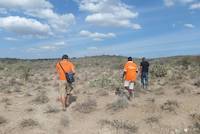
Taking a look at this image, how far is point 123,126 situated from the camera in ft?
43.1

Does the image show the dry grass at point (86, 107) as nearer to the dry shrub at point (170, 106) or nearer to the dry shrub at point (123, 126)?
the dry shrub at point (123, 126)

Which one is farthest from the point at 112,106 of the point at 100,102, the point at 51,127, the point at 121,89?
the point at 121,89

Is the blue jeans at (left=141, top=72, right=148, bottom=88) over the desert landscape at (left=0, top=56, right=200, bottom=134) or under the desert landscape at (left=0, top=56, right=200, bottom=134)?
over

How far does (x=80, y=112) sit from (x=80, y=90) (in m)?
6.99

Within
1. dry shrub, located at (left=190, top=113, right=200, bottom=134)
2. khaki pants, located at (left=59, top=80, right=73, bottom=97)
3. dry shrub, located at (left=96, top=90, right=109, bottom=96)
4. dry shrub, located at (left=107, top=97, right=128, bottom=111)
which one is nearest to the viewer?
dry shrub, located at (left=190, top=113, right=200, bottom=134)

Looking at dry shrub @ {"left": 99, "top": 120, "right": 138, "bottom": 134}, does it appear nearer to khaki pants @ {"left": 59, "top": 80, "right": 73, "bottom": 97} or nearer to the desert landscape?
the desert landscape

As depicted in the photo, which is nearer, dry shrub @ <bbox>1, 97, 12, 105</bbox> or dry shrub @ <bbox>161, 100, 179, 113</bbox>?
dry shrub @ <bbox>161, 100, 179, 113</bbox>

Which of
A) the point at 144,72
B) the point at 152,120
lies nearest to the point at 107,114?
the point at 152,120

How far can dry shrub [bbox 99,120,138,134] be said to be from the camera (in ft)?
42.3

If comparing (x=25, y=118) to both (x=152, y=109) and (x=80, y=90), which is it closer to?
(x=152, y=109)

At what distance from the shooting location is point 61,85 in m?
16.0

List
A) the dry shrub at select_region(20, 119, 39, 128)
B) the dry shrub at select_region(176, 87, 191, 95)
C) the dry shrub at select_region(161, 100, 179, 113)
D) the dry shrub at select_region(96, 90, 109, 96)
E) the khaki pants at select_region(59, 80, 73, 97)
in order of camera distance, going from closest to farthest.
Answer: the dry shrub at select_region(20, 119, 39, 128), the dry shrub at select_region(161, 100, 179, 113), the khaki pants at select_region(59, 80, 73, 97), the dry shrub at select_region(176, 87, 191, 95), the dry shrub at select_region(96, 90, 109, 96)

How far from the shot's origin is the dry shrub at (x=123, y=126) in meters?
12.9

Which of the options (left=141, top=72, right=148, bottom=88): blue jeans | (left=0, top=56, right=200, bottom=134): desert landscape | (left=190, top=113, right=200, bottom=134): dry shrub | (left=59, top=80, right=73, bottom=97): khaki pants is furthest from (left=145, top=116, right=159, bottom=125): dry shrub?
(left=141, top=72, right=148, bottom=88): blue jeans
